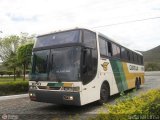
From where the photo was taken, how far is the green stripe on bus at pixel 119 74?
48.6 feet

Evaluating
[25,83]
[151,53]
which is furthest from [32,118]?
[151,53]

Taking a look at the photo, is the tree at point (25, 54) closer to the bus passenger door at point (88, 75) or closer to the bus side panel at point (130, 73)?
the bus side panel at point (130, 73)

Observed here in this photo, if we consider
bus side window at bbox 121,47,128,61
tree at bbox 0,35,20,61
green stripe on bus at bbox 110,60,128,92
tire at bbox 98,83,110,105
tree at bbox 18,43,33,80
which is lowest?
tire at bbox 98,83,110,105

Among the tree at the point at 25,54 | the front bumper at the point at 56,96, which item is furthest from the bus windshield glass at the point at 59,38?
the tree at the point at 25,54

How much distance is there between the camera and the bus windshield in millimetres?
10445

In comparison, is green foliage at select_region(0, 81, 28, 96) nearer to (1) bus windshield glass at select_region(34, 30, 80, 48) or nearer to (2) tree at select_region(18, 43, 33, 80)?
(1) bus windshield glass at select_region(34, 30, 80, 48)

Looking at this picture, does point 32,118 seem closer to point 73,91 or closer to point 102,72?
point 73,91

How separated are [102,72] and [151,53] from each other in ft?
401

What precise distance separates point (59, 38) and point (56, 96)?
2.41m

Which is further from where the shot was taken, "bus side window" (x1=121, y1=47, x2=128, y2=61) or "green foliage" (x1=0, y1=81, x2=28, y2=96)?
"green foliage" (x1=0, y1=81, x2=28, y2=96)

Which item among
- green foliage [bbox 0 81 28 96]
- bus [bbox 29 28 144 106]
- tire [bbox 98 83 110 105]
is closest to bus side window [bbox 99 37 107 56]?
bus [bbox 29 28 144 106]

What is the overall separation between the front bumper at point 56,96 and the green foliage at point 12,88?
6834mm

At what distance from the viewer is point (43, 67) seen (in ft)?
36.5

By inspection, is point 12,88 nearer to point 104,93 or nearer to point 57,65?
point 104,93
